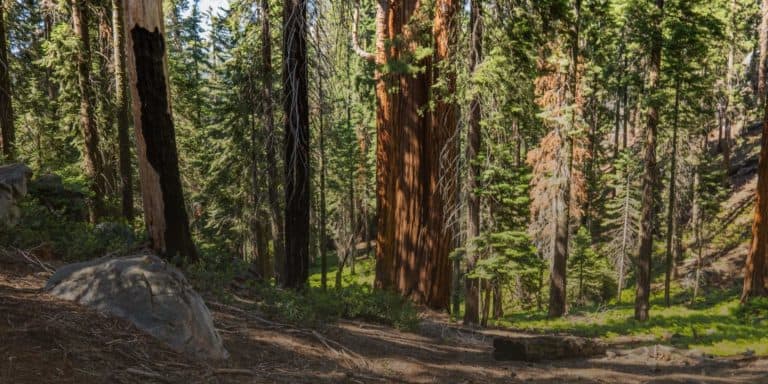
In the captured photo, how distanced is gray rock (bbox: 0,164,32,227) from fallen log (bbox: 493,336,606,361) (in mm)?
7366

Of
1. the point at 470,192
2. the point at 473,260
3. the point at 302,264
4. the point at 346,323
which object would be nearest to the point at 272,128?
the point at 302,264

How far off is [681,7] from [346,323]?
52.9 feet

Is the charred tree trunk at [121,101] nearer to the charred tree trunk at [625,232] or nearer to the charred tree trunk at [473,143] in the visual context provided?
the charred tree trunk at [473,143]

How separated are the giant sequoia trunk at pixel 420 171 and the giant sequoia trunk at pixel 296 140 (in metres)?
2.53

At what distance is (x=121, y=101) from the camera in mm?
11977

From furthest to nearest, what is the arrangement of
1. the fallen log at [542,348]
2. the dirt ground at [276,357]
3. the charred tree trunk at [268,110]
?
the charred tree trunk at [268,110], the fallen log at [542,348], the dirt ground at [276,357]

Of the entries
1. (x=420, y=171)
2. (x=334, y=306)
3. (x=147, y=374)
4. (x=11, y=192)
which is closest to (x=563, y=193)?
(x=420, y=171)

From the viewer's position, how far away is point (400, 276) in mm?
10367

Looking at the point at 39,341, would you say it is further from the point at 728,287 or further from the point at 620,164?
the point at 620,164

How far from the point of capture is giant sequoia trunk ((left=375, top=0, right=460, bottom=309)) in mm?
10062

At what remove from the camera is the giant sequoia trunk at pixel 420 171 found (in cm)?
1006

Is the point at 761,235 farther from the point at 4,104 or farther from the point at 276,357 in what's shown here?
the point at 4,104

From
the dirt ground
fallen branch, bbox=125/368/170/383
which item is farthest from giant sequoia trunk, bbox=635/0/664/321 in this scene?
fallen branch, bbox=125/368/170/383

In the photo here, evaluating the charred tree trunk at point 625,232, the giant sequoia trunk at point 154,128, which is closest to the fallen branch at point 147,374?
the giant sequoia trunk at point 154,128
